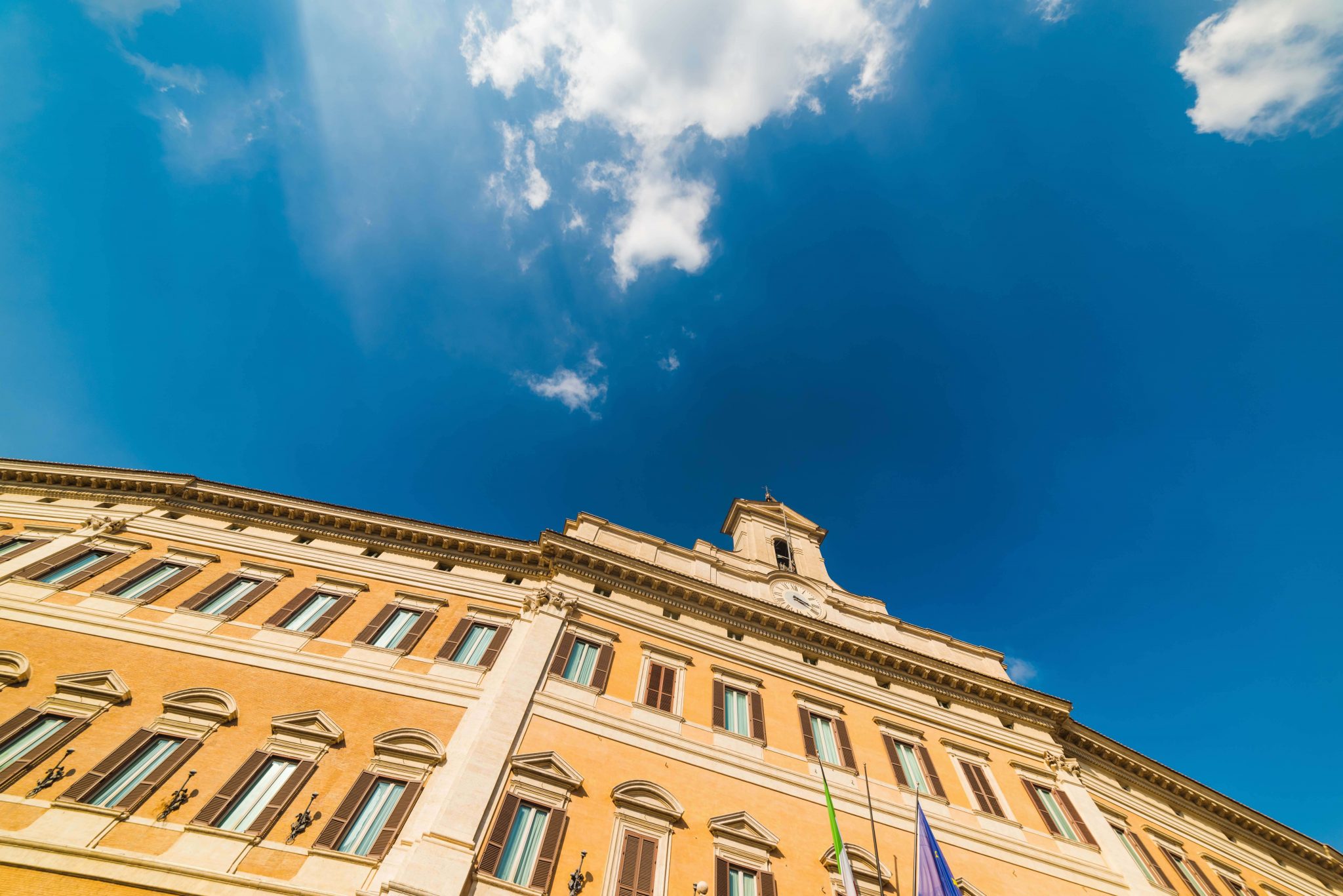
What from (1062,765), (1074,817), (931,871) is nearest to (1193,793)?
(1062,765)

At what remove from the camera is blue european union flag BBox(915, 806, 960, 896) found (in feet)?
38.4

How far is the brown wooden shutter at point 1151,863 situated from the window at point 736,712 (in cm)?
1397

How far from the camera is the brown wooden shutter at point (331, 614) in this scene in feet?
53.9

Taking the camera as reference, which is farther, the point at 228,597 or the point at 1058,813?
the point at 1058,813

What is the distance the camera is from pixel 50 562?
16750 millimetres

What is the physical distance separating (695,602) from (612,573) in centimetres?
297

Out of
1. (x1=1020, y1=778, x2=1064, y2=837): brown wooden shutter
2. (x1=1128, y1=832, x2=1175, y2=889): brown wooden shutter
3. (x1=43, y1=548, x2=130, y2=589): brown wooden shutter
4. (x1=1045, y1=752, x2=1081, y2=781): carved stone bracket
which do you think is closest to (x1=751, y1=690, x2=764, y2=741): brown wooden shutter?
(x1=1020, y1=778, x2=1064, y2=837): brown wooden shutter

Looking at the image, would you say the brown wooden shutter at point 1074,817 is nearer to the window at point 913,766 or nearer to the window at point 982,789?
the window at point 982,789

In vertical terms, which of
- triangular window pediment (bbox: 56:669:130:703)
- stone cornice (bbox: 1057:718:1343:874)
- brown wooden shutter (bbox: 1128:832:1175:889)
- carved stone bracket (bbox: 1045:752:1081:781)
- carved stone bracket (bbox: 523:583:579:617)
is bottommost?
triangular window pediment (bbox: 56:669:130:703)

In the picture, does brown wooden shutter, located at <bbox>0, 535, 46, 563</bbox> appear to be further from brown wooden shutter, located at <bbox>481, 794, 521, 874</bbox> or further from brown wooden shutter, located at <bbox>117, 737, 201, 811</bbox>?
brown wooden shutter, located at <bbox>481, 794, 521, 874</bbox>

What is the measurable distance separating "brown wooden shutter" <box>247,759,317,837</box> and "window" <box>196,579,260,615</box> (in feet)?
20.0

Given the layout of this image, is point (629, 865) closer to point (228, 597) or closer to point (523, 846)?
point (523, 846)

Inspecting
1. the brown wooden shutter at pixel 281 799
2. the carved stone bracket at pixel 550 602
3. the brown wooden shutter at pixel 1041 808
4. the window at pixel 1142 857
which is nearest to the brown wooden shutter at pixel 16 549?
the brown wooden shutter at pixel 281 799

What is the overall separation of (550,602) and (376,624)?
4782 millimetres
